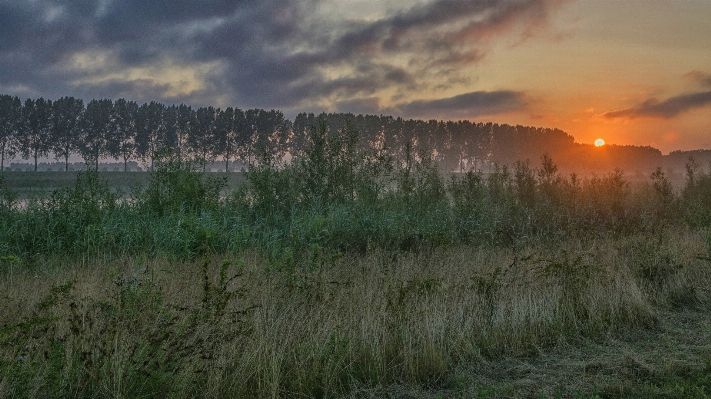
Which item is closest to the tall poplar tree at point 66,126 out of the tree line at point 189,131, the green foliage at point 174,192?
the tree line at point 189,131

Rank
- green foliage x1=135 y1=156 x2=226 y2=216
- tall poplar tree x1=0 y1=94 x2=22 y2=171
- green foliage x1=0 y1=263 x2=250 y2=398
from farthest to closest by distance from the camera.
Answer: tall poplar tree x1=0 y1=94 x2=22 y2=171 < green foliage x1=135 y1=156 x2=226 y2=216 < green foliage x1=0 y1=263 x2=250 y2=398

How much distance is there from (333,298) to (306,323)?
0.76 meters

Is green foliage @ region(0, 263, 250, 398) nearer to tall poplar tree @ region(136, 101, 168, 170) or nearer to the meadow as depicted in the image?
the meadow

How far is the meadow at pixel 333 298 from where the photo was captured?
4270mm

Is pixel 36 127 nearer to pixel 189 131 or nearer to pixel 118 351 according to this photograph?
pixel 189 131

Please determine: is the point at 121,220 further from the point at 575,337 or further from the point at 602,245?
the point at 602,245

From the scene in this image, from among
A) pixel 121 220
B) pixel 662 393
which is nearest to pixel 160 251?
pixel 121 220

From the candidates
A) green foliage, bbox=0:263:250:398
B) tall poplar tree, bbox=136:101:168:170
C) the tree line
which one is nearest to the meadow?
green foliage, bbox=0:263:250:398

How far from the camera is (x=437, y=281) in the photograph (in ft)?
21.7

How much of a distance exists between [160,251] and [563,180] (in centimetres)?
1303

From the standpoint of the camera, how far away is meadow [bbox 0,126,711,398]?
4.27 metres

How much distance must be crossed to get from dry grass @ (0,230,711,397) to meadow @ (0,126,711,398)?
1.1 inches

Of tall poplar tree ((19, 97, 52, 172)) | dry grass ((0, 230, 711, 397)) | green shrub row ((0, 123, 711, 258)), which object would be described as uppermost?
tall poplar tree ((19, 97, 52, 172))

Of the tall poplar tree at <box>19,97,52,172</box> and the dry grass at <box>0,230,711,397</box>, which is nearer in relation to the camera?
the dry grass at <box>0,230,711,397</box>
